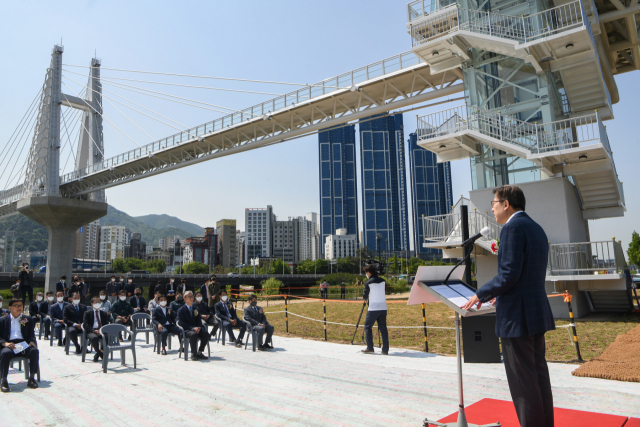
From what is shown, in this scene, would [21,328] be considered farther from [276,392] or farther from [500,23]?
[500,23]

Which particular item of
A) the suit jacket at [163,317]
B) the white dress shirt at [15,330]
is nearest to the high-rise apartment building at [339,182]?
the suit jacket at [163,317]

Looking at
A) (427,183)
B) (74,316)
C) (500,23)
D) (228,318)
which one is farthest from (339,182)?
(74,316)

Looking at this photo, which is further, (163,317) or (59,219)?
(59,219)

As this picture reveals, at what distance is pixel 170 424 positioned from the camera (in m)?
4.67

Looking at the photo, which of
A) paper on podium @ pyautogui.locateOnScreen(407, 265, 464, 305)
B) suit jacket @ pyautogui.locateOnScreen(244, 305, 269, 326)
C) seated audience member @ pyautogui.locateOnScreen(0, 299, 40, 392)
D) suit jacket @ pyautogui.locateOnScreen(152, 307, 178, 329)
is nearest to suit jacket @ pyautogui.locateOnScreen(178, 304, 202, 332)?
suit jacket @ pyautogui.locateOnScreen(152, 307, 178, 329)

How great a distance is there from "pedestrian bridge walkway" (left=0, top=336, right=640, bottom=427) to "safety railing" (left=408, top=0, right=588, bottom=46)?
39.6 ft

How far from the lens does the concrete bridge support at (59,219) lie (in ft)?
124

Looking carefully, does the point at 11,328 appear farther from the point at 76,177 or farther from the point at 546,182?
the point at 76,177

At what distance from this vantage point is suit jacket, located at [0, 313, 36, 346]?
22.2 feet

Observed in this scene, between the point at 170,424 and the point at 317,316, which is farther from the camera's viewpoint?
the point at 317,316

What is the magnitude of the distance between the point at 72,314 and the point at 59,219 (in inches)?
1372

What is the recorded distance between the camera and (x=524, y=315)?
3125 millimetres

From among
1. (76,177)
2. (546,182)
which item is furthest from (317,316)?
(76,177)

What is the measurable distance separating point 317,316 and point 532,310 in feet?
52.2
